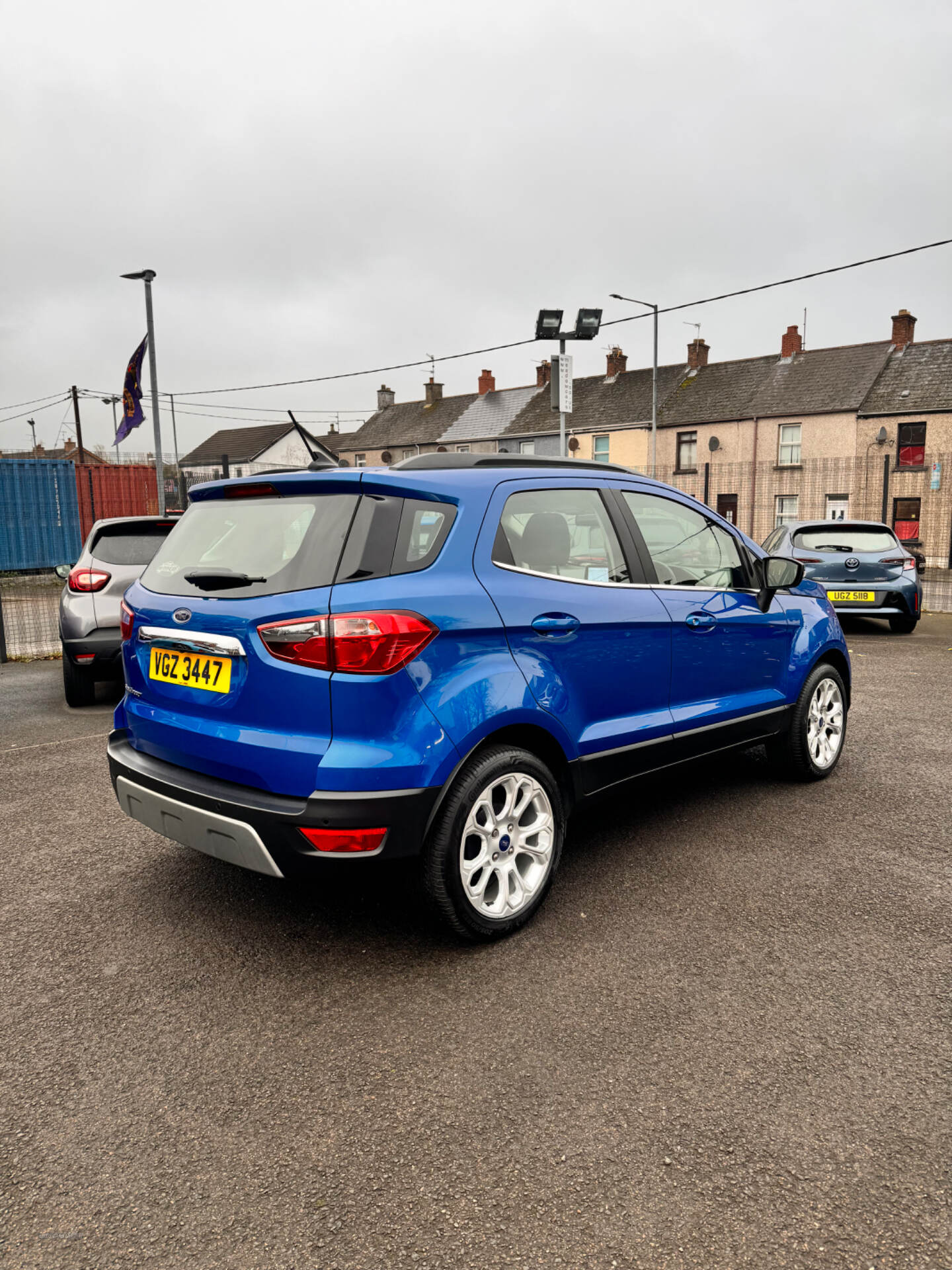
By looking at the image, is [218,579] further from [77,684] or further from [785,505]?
[785,505]

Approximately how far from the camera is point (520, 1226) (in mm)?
1969

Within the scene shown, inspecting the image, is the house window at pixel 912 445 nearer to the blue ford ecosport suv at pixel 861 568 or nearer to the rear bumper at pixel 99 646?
the blue ford ecosport suv at pixel 861 568

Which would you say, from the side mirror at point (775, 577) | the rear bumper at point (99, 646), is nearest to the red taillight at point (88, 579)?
the rear bumper at point (99, 646)

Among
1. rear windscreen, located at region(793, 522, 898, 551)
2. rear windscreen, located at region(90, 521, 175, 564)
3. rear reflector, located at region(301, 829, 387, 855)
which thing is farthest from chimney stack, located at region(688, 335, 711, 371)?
rear reflector, located at region(301, 829, 387, 855)

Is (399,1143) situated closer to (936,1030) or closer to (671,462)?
(936,1030)

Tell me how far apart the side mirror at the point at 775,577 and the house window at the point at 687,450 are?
34918 millimetres

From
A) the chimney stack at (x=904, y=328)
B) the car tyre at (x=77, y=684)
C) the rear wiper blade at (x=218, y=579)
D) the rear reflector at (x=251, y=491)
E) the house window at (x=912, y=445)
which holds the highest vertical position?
the chimney stack at (x=904, y=328)

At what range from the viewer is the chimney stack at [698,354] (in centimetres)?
4081

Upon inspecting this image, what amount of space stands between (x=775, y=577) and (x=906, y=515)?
31468 millimetres

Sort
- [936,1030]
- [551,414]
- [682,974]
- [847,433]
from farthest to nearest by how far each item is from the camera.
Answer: [551,414], [847,433], [682,974], [936,1030]

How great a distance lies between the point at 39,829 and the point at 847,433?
3501 centimetres

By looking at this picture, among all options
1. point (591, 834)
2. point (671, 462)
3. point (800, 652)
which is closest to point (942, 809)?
point (800, 652)

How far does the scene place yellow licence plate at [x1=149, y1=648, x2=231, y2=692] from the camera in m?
3.01

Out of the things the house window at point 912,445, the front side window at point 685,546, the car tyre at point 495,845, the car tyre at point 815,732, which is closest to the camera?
the car tyre at point 495,845
